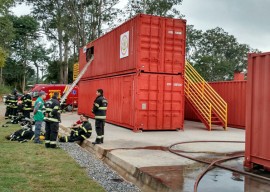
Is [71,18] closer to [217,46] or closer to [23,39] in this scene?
[23,39]

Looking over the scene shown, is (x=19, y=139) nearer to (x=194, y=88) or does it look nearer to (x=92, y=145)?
(x=92, y=145)

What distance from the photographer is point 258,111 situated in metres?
6.55

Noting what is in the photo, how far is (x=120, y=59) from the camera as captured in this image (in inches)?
606

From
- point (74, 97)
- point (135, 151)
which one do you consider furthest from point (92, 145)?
point (74, 97)

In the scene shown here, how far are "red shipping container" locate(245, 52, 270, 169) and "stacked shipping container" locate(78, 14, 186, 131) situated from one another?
23.3ft

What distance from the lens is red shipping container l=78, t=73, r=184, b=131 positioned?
535 inches

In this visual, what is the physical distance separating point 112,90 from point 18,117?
507cm

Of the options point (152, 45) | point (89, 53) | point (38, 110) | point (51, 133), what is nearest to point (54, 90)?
point (89, 53)

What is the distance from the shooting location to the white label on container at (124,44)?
47.8 ft

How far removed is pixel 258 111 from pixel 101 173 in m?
3.61

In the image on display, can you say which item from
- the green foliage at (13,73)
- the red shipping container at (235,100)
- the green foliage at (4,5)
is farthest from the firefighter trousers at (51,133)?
the green foliage at (13,73)

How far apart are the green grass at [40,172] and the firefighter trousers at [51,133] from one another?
34 cm

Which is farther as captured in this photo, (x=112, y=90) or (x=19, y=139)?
(x=112, y=90)

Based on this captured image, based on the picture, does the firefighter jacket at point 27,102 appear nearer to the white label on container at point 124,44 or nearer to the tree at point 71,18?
the white label on container at point 124,44
